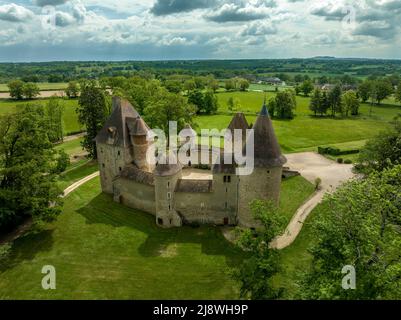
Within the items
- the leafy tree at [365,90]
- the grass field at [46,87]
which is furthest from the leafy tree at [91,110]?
the grass field at [46,87]

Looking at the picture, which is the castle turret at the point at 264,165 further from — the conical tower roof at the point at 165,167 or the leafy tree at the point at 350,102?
the leafy tree at the point at 350,102

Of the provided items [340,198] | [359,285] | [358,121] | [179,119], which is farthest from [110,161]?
[358,121]

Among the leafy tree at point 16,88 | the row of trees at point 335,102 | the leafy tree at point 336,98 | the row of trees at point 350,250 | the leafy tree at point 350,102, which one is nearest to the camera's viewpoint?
the row of trees at point 350,250

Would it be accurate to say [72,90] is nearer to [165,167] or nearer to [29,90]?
[29,90]

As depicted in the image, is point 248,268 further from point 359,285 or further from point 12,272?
point 12,272

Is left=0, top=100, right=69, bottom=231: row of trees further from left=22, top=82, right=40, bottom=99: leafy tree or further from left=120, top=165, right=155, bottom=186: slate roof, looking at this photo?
left=22, top=82, right=40, bottom=99: leafy tree

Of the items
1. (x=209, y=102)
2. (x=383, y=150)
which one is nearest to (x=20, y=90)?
(x=209, y=102)
